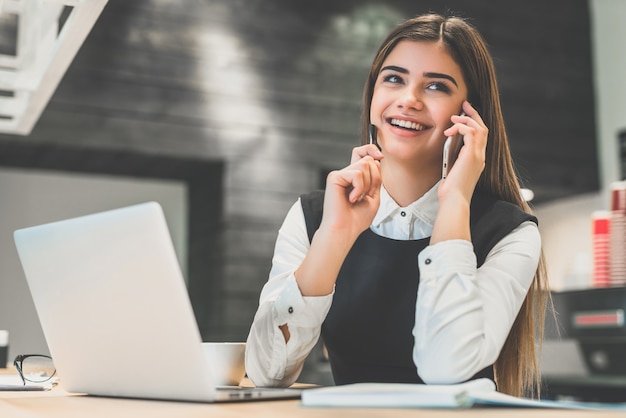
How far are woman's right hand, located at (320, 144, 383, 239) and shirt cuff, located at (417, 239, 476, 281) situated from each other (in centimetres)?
15

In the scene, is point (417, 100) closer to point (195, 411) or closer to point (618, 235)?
point (195, 411)

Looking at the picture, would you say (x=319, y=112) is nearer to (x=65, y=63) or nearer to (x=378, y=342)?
(x=65, y=63)

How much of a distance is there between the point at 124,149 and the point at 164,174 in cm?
42

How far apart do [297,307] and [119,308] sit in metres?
0.42

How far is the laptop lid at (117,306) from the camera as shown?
2.97 ft

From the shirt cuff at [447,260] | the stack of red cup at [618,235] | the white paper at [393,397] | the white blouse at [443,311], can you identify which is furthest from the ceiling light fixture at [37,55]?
the stack of red cup at [618,235]

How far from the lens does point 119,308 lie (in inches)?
39.0

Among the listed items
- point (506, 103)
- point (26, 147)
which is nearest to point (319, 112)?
point (506, 103)

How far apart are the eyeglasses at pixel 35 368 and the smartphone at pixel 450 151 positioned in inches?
30.1

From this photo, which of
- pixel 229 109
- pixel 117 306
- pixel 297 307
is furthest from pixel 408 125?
pixel 229 109

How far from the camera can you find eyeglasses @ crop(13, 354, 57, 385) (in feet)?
4.48

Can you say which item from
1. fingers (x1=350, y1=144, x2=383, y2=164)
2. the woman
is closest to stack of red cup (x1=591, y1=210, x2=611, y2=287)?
the woman

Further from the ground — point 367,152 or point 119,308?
point 367,152

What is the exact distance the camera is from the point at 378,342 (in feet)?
4.90
